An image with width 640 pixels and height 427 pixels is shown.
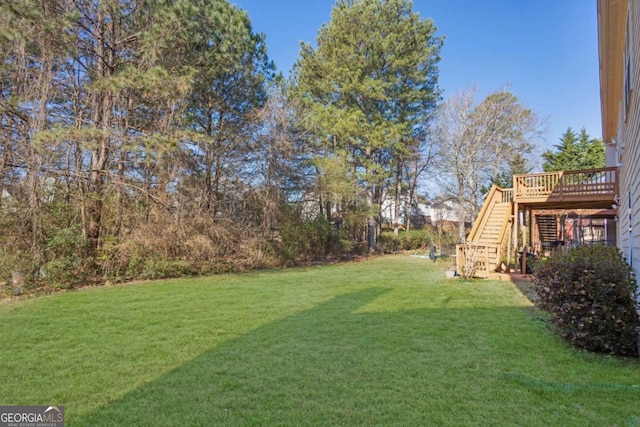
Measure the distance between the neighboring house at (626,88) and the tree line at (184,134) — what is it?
8.33 meters

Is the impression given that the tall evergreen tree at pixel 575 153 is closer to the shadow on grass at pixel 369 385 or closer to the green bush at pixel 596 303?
the green bush at pixel 596 303

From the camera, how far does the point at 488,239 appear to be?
33.4 ft

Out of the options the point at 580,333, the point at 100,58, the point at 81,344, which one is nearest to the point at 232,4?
the point at 100,58

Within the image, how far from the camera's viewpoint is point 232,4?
11.2 metres

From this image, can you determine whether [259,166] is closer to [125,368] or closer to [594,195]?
[125,368]

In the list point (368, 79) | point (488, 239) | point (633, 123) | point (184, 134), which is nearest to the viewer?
point (633, 123)

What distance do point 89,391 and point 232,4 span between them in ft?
39.0

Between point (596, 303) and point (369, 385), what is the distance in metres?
2.59

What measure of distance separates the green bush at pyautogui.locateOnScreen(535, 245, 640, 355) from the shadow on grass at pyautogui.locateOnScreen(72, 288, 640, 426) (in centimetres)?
34

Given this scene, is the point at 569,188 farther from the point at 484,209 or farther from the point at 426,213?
the point at 426,213

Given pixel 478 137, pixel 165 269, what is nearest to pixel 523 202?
pixel 165 269

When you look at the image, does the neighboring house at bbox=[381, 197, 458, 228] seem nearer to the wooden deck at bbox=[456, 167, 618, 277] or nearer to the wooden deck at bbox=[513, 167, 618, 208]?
the wooden deck at bbox=[456, 167, 618, 277]

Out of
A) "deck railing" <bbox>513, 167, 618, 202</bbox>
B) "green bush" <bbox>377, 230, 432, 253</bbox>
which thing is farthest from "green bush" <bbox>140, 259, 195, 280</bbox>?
"green bush" <bbox>377, 230, 432, 253</bbox>

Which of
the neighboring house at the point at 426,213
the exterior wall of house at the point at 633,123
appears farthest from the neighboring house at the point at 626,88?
the neighboring house at the point at 426,213
